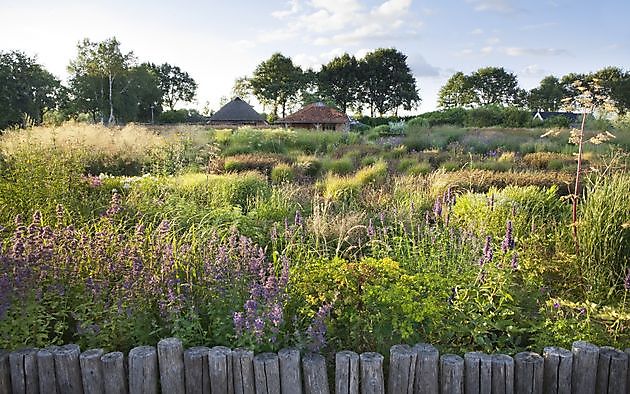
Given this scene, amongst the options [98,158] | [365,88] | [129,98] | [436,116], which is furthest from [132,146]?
[365,88]

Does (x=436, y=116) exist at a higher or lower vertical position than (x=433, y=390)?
higher

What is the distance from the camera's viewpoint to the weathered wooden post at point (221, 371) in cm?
245

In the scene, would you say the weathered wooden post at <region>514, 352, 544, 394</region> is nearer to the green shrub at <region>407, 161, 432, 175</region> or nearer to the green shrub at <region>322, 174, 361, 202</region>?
the green shrub at <region>322, 174, 361, 202</region>

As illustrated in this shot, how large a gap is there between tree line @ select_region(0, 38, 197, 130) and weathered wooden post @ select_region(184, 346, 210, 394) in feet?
115

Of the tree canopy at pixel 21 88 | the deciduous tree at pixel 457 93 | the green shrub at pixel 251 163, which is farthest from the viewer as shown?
the deciduous tree at pixel 457 93

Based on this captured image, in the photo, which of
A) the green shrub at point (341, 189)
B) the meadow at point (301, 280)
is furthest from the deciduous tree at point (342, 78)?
the meadow at point (301, 280)

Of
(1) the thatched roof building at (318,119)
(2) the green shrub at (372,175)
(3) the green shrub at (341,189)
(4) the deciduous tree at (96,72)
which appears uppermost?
(4) the deciduous tree at (96,72)

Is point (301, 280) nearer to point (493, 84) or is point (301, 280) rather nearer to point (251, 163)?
point (251, 163)

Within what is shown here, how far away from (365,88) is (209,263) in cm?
5751

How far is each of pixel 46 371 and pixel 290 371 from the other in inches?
46.7

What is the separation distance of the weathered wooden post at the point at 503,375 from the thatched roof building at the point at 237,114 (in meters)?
44.2

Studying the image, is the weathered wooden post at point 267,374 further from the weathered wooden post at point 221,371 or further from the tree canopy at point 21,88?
the tree canopy at point 21,88

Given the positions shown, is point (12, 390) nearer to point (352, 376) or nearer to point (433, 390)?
point (352, 376)

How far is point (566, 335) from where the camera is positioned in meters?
2.81
